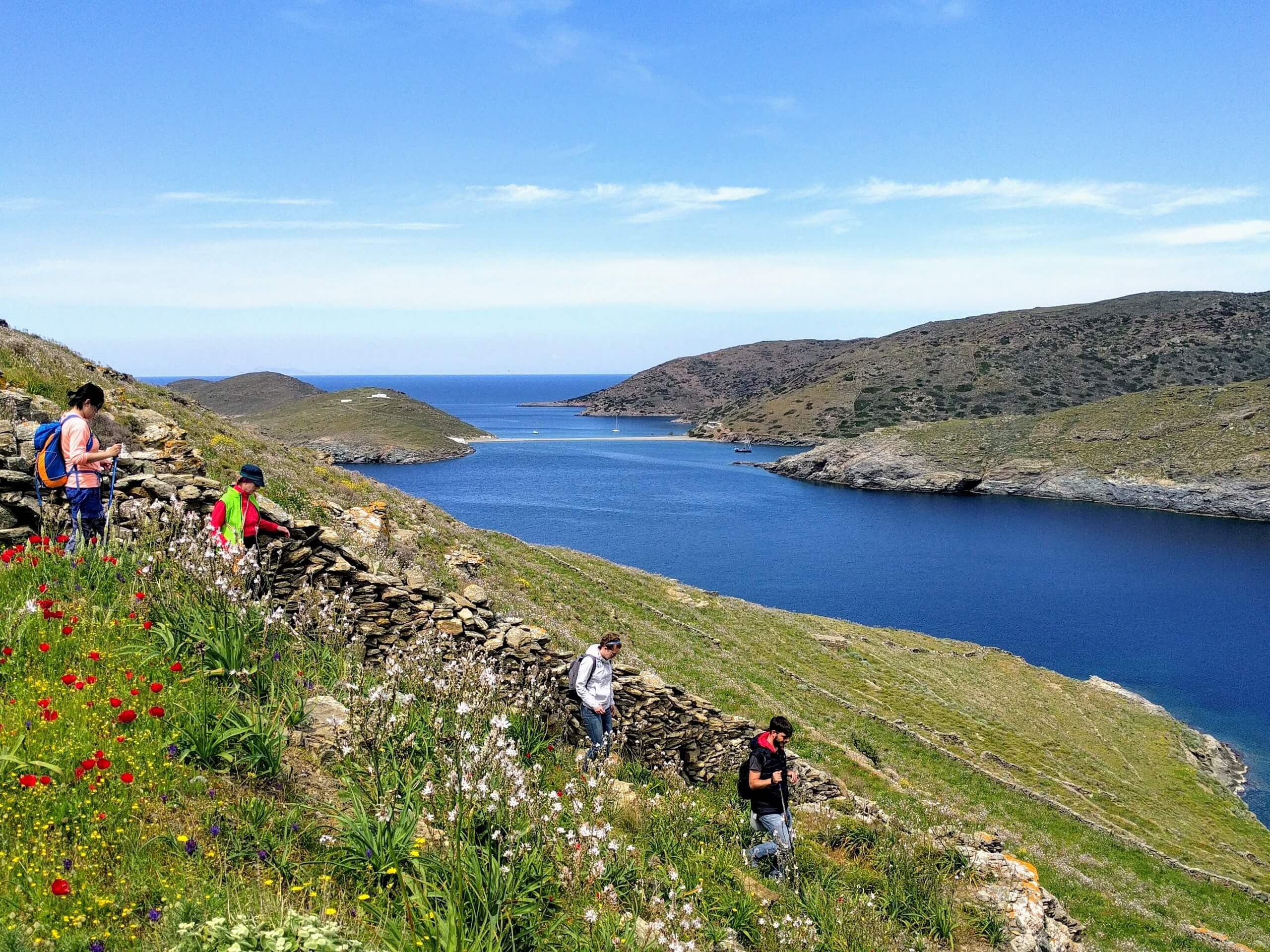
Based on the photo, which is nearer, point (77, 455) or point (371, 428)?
point (77, 455)

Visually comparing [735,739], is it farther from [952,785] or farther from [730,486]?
[730,486]

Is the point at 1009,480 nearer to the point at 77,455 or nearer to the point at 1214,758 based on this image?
the point at 1214,758

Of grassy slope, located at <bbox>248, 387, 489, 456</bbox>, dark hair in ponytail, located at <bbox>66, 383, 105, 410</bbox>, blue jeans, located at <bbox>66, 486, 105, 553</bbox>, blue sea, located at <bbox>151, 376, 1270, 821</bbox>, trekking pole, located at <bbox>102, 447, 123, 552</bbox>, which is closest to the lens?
trekking pole, located at <bbox>102, 447, 123, 552</bbox>

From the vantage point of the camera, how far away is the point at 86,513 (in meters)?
8.74

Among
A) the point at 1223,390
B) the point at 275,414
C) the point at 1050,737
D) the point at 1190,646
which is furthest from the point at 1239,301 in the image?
the point at 275,414

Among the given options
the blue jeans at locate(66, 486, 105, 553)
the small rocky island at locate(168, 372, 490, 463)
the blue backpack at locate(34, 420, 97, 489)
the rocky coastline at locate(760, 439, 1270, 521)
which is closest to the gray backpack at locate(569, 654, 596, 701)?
the blue jeans at locate(66, 486, 105, 553)

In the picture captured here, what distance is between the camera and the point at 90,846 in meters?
4.56

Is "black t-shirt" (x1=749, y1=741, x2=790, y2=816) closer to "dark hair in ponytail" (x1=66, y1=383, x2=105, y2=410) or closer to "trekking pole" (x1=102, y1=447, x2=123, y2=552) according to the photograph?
"trekking pole" (x1=102, y1=447, x2=123, y2=552)

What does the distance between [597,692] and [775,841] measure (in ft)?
9.43

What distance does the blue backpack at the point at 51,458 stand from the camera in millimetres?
8508

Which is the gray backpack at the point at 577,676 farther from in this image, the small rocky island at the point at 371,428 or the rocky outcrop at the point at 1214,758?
the small rocky island at the point at 371,428

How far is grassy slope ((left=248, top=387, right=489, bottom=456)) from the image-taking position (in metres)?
155

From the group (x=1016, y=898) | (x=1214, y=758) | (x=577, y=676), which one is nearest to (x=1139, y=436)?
(x=1214, y=758)

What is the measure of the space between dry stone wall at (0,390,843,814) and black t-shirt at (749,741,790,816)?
2.55 metres
